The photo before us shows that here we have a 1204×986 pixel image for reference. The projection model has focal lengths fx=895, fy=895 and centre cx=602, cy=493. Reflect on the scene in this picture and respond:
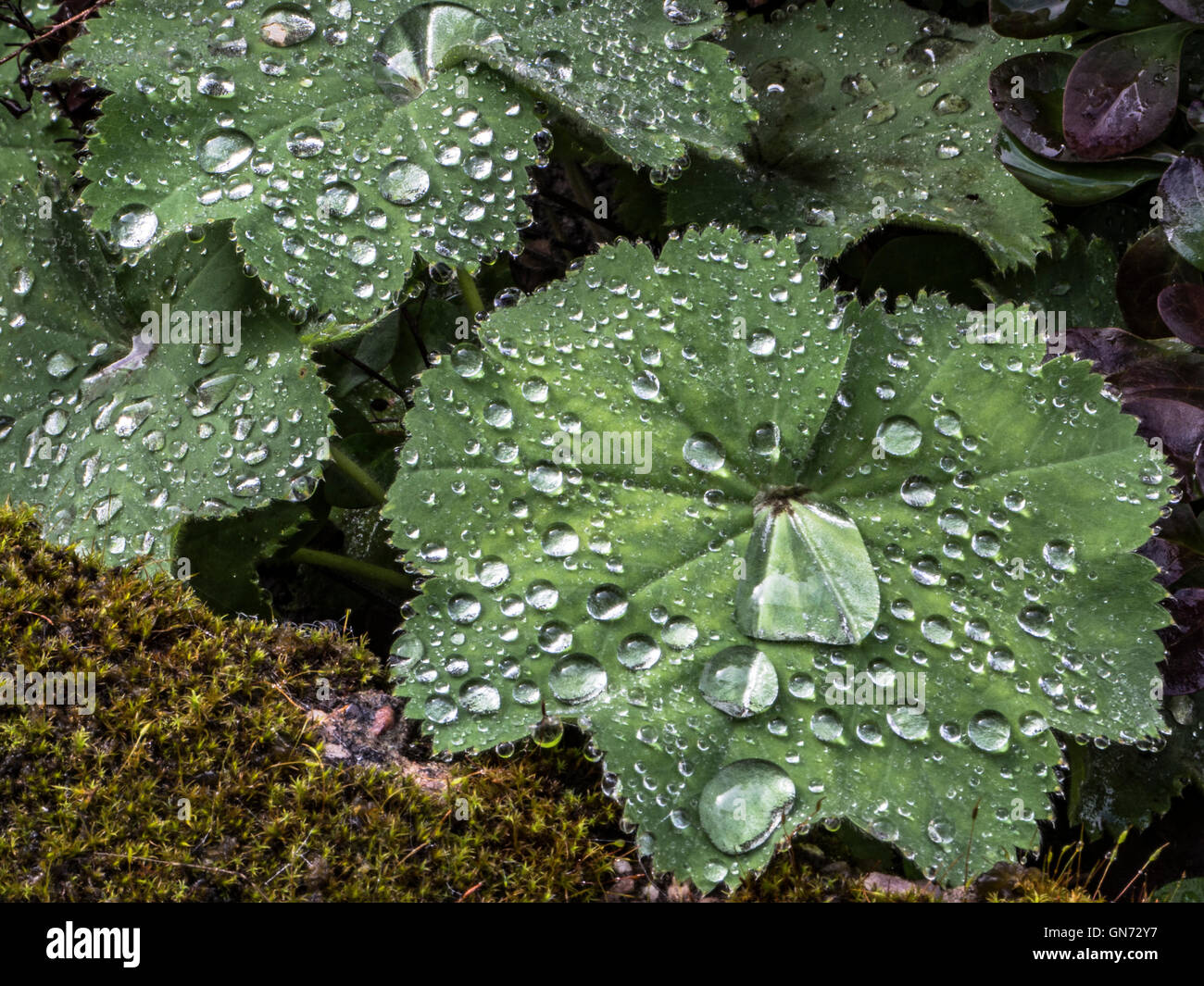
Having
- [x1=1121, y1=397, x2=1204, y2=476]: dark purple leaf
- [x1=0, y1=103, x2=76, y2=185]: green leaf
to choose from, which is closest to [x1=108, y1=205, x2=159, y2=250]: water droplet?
[x1=0, y1=103, x2=76, y2=185]: green leaf

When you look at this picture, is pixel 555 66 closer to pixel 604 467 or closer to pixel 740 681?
pixel 604 467

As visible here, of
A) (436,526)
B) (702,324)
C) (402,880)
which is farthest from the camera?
(702,324)

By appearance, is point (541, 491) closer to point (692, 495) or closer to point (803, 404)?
point (692, 495)

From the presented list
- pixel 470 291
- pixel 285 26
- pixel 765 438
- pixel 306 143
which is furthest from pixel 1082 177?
pixel 285 26

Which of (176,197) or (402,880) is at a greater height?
(176,197)

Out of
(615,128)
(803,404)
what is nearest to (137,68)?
(615,128)

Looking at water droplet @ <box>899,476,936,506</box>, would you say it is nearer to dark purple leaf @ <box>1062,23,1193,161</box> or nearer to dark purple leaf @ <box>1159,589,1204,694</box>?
dark purple leaf @ <box>1159,589,1204,694</box>

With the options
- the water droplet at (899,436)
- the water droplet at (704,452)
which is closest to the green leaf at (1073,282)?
the water droplet at (899,436)
